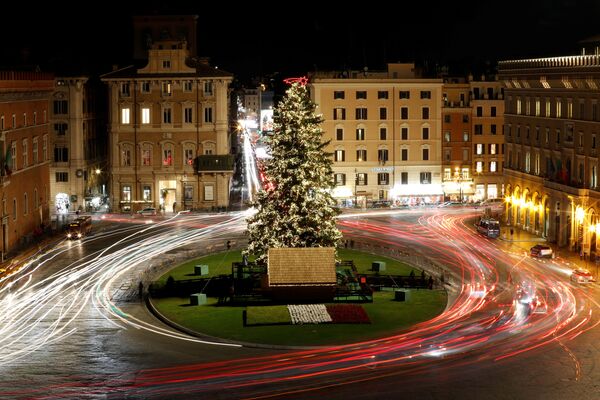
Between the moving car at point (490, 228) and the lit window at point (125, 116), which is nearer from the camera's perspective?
the moving car at point (490, 228)

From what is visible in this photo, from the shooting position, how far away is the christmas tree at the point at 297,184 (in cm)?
6250

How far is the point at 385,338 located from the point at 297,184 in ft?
57.6

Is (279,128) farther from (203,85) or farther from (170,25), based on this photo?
(170,25)

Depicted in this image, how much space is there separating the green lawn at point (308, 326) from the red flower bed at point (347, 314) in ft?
1.46

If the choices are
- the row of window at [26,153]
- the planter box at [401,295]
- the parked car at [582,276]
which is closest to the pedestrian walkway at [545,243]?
the parked car at [582,276]

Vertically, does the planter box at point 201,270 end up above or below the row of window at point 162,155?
below

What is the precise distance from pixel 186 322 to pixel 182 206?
168 ft

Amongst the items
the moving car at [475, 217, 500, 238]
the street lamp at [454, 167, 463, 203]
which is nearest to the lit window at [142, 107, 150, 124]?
the street lamp at [454, 167, 463, 203]

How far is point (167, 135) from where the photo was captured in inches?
4003

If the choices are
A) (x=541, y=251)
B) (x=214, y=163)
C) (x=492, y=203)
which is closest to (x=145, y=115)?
(x=214, y=163)

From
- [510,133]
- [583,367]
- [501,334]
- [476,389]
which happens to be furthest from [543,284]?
[510,133]

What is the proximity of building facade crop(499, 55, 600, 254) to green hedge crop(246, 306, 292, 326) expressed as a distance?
2917 centimetres

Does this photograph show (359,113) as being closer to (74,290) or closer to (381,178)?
(381,178)

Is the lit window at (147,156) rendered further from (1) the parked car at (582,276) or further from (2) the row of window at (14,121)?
(1) the parked car at (582,276)
